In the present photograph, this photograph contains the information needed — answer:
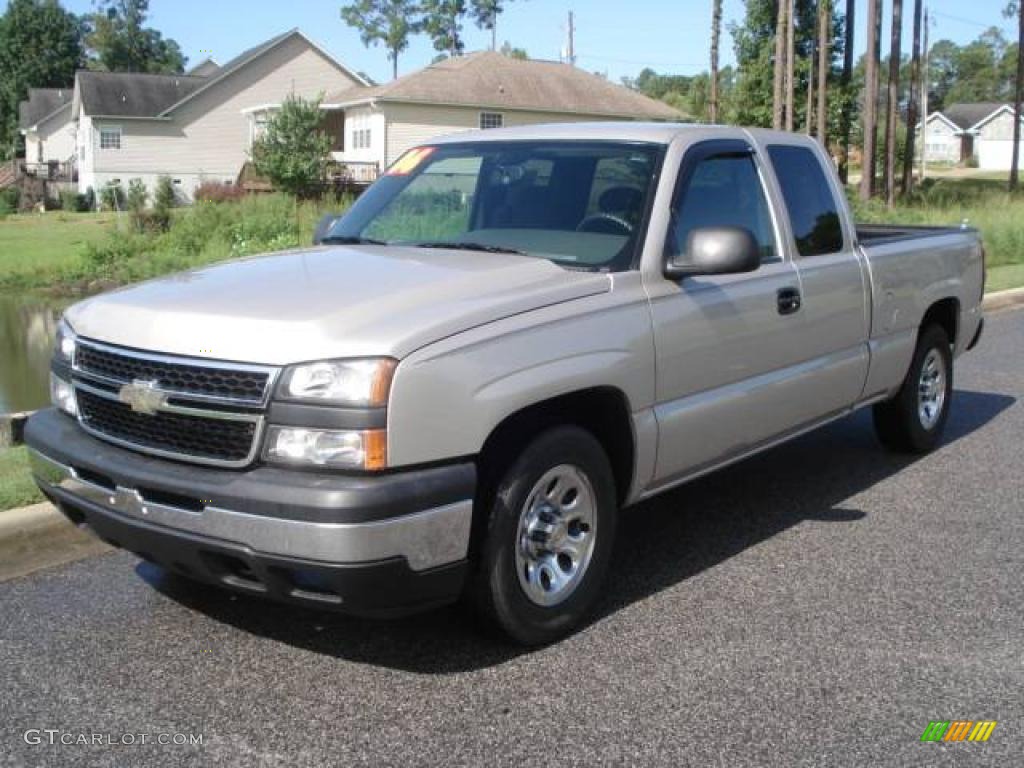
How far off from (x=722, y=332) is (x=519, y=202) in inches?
42.1

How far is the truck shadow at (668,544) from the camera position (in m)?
4.27

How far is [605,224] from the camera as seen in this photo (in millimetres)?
4754

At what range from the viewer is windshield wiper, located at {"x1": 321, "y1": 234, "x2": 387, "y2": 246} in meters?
5.18

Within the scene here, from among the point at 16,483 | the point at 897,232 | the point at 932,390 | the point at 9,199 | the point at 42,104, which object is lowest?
the point at 16,483

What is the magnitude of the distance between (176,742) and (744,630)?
7.03 ft

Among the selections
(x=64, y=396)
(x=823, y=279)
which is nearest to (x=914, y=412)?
(x=823, y=279)

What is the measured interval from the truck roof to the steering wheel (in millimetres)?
470

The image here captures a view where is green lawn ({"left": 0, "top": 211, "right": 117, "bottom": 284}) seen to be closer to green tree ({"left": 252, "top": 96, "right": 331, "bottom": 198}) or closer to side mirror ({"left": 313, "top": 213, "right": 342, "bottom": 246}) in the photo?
green tree ({"left": 252, "top": 96, "right": 331, "bottom": 198})

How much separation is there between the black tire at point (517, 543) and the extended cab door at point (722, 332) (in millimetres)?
394

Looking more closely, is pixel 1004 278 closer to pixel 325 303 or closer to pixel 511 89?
pixel 325 303

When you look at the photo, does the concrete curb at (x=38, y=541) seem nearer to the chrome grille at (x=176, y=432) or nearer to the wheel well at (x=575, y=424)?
the chrome grille at (x=176, y=432)

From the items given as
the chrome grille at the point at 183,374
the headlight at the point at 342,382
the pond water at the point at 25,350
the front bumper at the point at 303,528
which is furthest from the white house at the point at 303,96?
the headlight at the point at 342,382

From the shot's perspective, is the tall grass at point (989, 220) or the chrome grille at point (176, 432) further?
the tall grass at point (989, 220)

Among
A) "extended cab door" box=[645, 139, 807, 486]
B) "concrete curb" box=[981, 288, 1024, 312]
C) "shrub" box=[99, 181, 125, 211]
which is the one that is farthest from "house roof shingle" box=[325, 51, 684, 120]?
"extended cab door" box=[645, 139, 807, 486]
